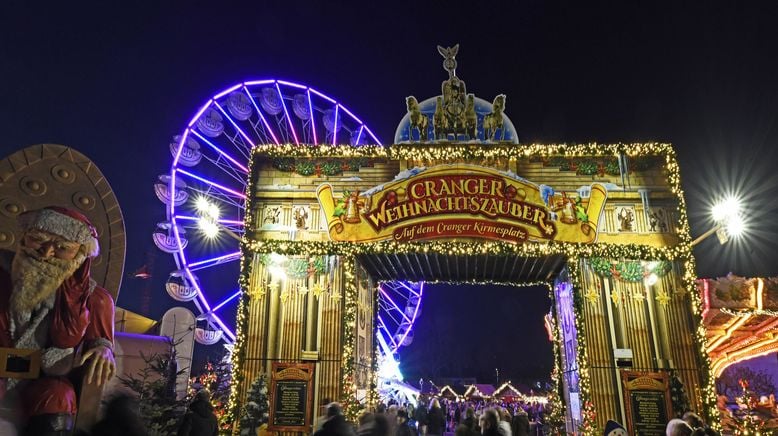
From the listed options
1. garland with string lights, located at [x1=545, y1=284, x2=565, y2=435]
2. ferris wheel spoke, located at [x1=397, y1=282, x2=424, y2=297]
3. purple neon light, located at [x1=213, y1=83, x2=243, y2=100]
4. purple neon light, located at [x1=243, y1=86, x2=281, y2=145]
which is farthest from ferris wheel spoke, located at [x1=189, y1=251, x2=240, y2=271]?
garland with string lights, located at [x1=545, y1=284, x2=565, y2=435]

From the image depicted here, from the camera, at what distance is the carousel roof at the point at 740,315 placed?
453 inches

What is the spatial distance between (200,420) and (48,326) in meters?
1.97

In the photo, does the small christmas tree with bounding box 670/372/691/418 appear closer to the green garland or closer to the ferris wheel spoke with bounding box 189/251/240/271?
the green garland

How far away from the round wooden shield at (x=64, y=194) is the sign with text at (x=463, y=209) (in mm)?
5697

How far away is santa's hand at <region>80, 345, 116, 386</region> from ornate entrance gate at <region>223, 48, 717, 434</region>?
547 cm

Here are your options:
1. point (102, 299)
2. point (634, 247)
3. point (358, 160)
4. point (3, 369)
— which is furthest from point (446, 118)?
point (3, 369)

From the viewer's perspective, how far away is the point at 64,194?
19.2 feet

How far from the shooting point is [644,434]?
9.77m

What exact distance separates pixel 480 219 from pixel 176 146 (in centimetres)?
1168

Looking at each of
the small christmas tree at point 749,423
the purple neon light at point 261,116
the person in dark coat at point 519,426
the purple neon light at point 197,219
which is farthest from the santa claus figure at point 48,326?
the purple neon light at point 261,116

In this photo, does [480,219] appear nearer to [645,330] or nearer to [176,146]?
[645,330]

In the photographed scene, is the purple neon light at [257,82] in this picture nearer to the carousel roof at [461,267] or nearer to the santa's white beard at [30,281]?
the carousel roof at [461,267]

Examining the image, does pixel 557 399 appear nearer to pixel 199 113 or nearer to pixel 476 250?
pixel 476 250

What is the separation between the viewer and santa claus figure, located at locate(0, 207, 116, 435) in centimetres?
495
